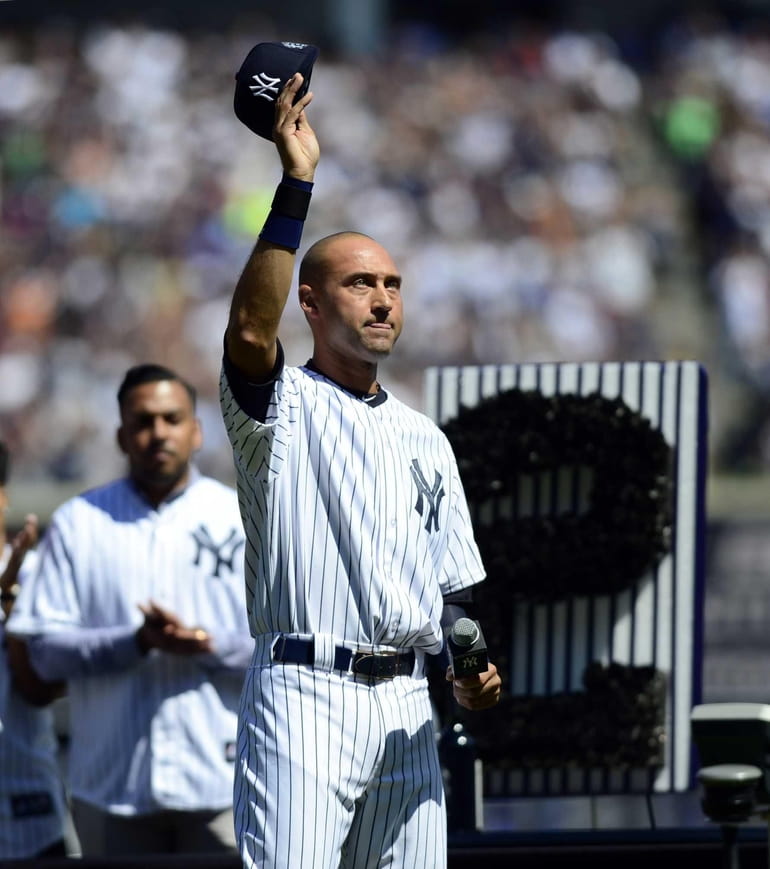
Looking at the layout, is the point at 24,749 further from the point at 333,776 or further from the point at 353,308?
the point at 353,308

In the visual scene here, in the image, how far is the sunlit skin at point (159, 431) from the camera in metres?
4.70


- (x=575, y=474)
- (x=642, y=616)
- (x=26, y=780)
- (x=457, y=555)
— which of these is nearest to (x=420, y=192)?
(x=575, y=474)

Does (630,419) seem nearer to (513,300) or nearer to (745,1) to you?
(513,300)

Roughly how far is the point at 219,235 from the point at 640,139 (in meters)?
3.96

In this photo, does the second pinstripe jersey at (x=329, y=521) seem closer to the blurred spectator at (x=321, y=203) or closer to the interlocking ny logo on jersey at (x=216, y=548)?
the interlocking ny logo on jersey at (x=216, y=548)

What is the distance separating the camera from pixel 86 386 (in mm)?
13195

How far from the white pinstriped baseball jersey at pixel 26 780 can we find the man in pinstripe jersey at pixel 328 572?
1.80m

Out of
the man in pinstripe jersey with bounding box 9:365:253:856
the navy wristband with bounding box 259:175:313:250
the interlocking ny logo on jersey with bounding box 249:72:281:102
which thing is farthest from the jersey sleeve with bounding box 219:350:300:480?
the man in pinstripe jersey with bounding box 9:365:253:856

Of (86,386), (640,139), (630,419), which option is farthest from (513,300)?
(630,419)

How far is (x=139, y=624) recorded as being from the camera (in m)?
4.62

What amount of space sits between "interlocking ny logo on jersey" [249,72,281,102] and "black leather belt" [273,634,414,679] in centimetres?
102

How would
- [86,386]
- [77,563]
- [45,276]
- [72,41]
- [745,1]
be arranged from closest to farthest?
[77,563]
[86,386]
[45,276]
[745,1]
[72,41]

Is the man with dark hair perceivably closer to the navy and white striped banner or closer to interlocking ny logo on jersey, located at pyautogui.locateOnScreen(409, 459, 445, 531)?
the navy and white striped banner

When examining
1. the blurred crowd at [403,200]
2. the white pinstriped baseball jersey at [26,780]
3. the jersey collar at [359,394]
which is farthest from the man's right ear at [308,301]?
the blurred crowd at [403,200]
